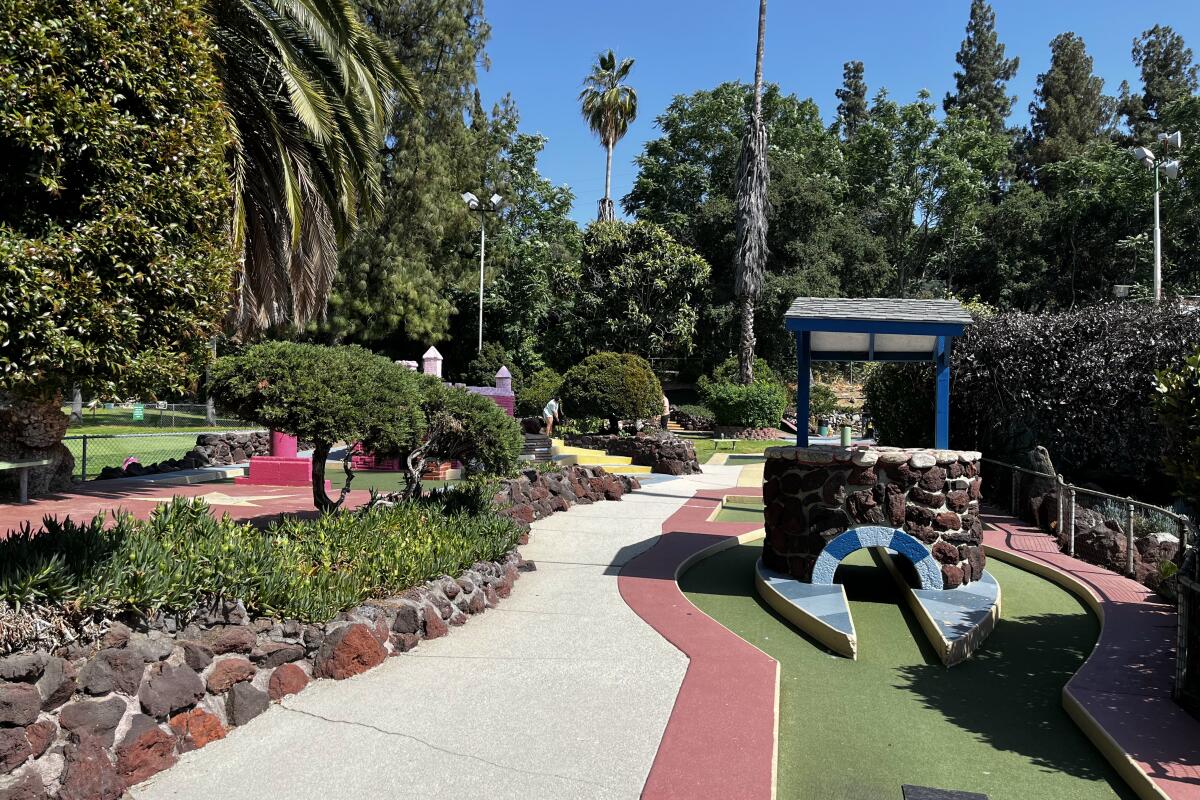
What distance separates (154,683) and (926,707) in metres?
5.00

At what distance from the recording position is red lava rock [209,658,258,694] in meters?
4.93

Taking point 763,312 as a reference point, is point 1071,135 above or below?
above

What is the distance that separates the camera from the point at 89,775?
3912 mm

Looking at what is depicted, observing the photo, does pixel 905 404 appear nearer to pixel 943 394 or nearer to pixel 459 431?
pixel 943 394

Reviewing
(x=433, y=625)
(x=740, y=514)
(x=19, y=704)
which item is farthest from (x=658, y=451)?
(x=19, y=704)

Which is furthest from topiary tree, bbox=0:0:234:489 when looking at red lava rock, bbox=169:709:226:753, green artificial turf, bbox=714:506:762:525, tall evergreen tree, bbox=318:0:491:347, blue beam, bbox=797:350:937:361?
tall evergreen tree, bbox=318:0:491:347

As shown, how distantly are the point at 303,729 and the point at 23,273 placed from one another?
3.05 meters

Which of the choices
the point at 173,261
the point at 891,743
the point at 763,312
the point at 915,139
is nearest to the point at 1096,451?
the point at 891,743

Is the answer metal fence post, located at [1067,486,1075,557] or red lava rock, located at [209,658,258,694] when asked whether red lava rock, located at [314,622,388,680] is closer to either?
red lava rock, located at [209,658,258,694]

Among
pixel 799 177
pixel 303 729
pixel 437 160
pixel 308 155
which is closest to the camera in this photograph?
pixel 303 729

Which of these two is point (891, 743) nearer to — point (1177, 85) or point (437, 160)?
point (437, 160)

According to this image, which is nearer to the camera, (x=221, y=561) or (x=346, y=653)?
(x=221, y=561)

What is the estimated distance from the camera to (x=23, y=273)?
11.2ft

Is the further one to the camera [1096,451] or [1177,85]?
[1177,85]
